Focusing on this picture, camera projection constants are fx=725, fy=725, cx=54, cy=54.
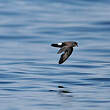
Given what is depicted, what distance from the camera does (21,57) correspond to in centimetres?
1953

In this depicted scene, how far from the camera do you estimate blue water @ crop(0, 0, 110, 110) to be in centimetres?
1315

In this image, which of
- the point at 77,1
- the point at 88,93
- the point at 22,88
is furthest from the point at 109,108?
the point at 77,1

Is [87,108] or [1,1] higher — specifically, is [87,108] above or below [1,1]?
below

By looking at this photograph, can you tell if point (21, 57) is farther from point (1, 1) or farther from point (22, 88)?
point (1, 1)

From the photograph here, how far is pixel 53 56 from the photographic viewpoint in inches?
778

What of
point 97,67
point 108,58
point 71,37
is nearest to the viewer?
point 97,67

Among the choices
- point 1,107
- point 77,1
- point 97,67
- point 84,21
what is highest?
point 77,1

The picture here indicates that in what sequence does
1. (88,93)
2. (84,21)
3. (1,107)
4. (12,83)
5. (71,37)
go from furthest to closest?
(84,21)
(71,37)
(12,83)
(88,93)
(1,107)

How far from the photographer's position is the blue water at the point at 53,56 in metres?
13.1

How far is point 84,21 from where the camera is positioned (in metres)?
28.1

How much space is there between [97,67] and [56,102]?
16.8 feet

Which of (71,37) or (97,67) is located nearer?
(97,67)

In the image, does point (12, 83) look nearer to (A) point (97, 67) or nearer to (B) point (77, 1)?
(A) point (97, 67)

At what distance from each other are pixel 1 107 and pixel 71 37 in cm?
1199
